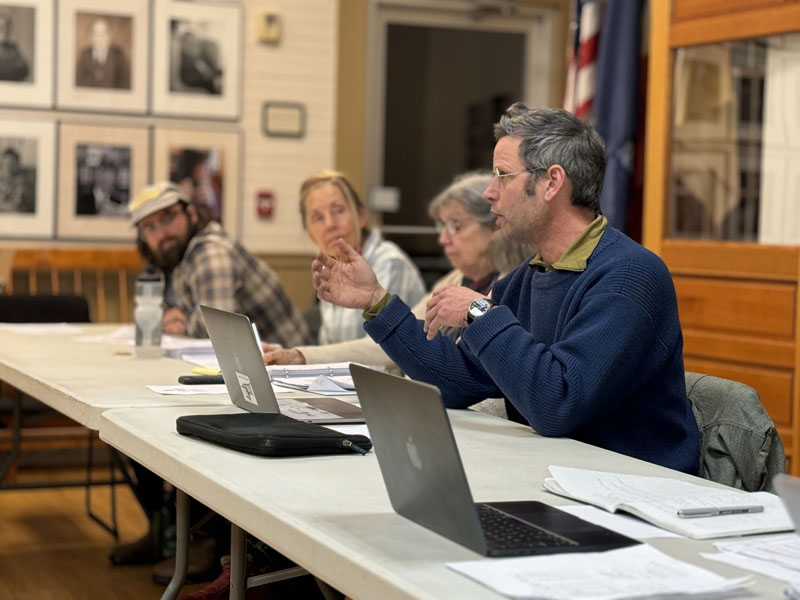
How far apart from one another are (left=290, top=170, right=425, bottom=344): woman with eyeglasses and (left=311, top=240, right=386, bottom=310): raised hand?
1.34 m

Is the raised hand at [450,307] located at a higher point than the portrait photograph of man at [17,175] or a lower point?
lower

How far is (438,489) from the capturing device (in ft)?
4.32

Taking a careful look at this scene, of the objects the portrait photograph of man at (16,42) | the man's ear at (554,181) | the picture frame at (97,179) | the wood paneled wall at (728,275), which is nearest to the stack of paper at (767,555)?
the man's ear at (554,181)

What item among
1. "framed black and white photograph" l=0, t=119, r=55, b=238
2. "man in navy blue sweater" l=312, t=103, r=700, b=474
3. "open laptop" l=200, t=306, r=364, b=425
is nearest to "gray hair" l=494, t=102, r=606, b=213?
"man in navy blue sweater" l=312, t=103, r=700, b=474

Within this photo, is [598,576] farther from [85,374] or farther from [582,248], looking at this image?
[85,374]

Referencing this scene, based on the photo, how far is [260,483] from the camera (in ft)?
5.24

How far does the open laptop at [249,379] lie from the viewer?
2119 millimetres

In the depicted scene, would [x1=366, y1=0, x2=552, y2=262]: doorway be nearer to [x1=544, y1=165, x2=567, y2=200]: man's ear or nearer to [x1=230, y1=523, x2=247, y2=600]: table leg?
[x1=544, y1=165, x2=567, y2=200]: man's ear

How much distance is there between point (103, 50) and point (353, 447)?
422 cm

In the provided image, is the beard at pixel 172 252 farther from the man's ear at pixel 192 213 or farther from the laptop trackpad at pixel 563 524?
the laptop trackpad at pixel 563 524

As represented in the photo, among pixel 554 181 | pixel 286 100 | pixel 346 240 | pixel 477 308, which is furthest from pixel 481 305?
pixel 286 100

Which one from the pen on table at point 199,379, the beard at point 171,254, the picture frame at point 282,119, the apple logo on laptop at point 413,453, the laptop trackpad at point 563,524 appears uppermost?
the picture frame at point 282,119

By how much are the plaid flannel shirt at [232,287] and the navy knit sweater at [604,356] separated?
1.96 metres

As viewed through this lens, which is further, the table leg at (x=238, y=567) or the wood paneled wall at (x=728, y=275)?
the wood paneled wall at (x=728, y=275)
